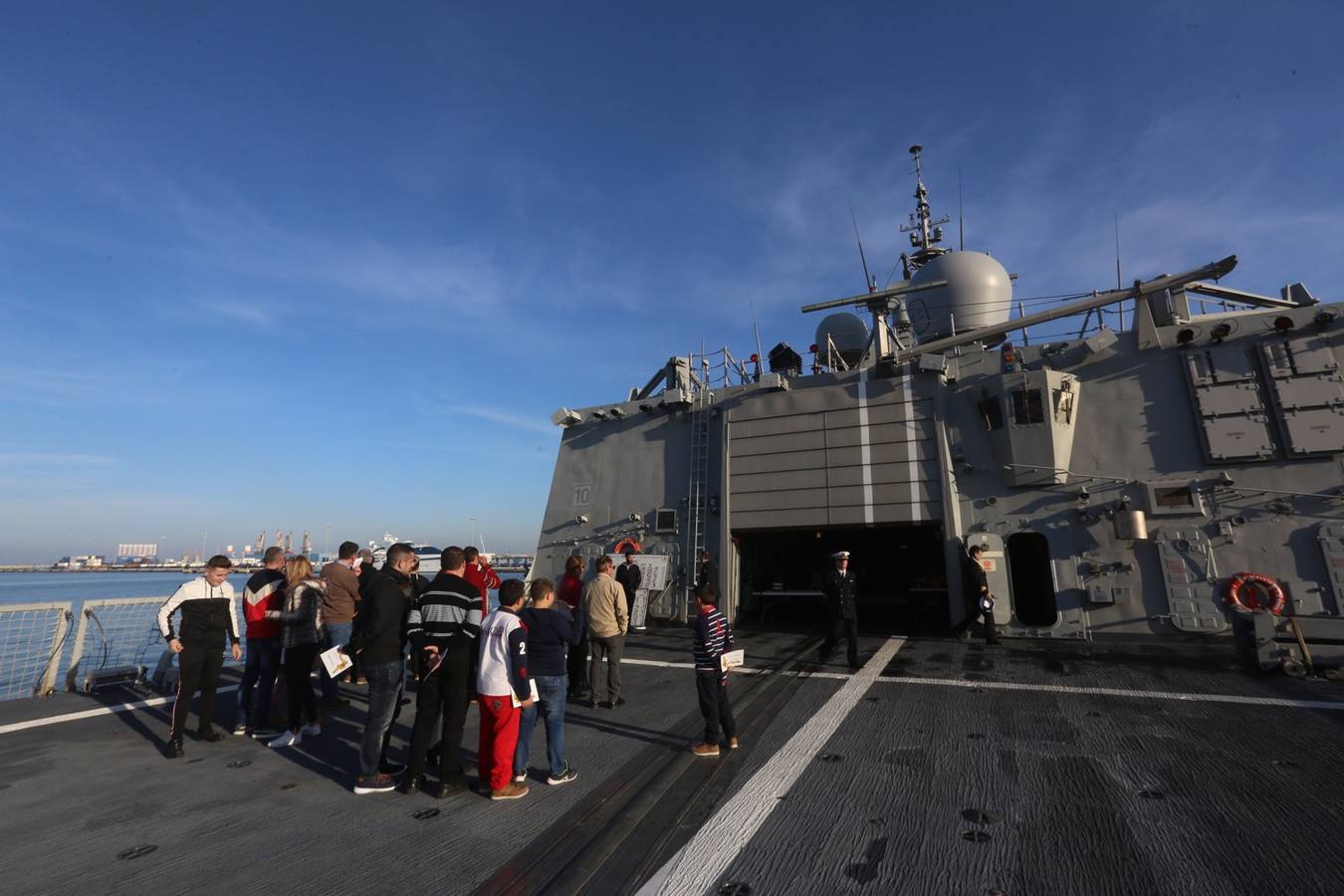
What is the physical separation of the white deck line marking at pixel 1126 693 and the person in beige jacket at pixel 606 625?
12.5 feet

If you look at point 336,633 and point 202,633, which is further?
point 336,633

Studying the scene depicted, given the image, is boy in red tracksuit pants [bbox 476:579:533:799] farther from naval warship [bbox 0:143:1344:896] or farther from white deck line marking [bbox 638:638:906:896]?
white deck line marking [bbox 638:638:906:896]

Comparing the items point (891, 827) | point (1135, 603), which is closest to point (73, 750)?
point (891, 827)

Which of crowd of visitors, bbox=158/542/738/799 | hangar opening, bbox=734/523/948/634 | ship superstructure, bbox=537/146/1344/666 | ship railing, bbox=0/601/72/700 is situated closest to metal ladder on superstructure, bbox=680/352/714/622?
ship superstructure, bbox=537/146/1344/666

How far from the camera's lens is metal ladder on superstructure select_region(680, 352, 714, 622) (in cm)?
1366

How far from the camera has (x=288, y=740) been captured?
586 centimetres

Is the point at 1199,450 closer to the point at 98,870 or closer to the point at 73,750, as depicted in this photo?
the point at 98,870

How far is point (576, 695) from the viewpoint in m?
7.72

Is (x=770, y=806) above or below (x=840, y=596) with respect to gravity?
below

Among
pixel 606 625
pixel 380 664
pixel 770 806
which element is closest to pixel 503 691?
pixel 380 664

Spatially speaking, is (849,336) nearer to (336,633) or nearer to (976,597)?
(976,597)

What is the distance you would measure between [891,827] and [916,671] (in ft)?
17.5

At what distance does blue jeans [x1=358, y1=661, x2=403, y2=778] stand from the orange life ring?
495 inches

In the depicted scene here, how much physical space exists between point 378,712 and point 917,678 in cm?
695
